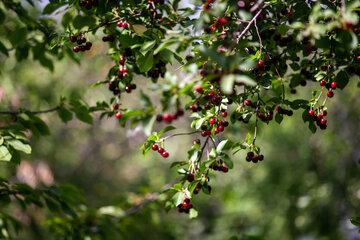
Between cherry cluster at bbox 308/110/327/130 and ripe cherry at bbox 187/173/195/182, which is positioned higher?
cherry cluster at bbox 308/110/327/130

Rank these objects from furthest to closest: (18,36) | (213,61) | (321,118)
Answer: (18,36)
(321,118)
(213,61)

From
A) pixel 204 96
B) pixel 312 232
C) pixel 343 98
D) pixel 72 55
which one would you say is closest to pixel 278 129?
pixel 343 98

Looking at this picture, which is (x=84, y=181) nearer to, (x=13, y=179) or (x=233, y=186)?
(x=13, y=179)

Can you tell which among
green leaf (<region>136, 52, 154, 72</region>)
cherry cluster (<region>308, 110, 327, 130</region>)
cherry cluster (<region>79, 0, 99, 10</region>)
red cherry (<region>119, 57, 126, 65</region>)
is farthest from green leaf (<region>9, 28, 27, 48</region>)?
cherry cluster (<region>308, 110, 327, 130</region>)

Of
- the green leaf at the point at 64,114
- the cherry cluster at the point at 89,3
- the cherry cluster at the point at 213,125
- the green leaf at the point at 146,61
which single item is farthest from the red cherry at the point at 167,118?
the green leaf at the point at 64,114

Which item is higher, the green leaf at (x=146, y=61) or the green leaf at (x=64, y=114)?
the green leaf at (x=64, y=114)

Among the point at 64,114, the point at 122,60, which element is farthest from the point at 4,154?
the point at 122,60

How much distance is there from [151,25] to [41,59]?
1.33 metres

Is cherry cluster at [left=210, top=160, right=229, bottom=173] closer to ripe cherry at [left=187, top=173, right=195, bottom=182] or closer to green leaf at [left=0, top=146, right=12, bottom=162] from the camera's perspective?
ripe cherry at [left=187, top=173, right=195, bottom=182]

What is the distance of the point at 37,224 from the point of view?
616 centimetres

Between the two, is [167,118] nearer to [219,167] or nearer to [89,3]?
[219,167]

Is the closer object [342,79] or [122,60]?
[342,79]

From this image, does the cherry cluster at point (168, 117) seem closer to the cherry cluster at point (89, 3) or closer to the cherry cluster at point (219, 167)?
the cherry cluster at point (219, 167)

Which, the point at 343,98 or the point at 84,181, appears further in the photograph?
the point at 84,181
